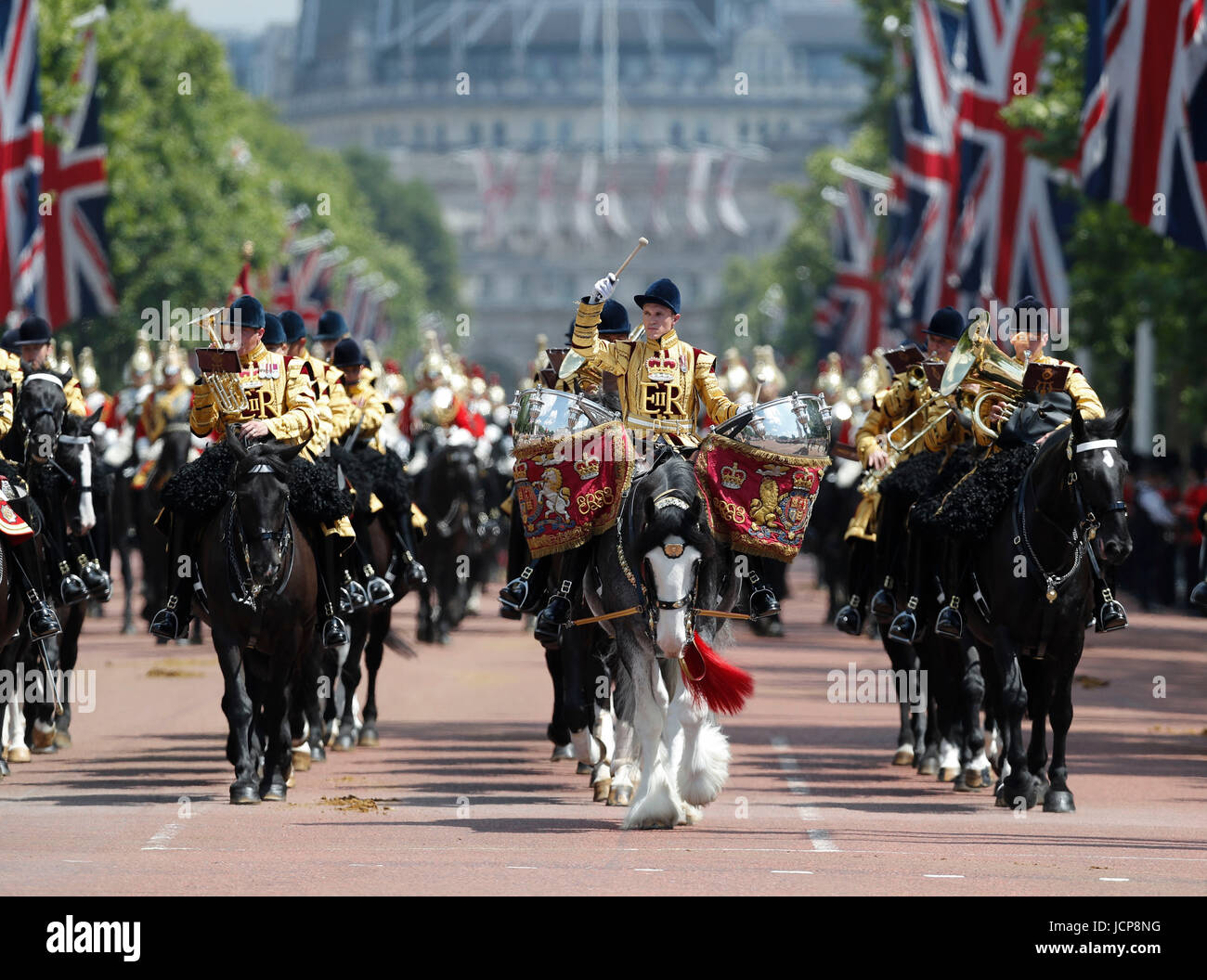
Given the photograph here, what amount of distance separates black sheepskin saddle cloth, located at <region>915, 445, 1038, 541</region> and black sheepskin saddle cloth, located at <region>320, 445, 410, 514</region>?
13.0ft

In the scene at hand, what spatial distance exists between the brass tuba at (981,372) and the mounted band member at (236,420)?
3.70 metres

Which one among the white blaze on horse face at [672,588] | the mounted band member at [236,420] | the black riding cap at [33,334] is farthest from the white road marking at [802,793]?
the black riding cap at [33,334]

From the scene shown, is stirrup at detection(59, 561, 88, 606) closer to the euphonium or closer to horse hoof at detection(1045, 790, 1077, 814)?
the euphonium

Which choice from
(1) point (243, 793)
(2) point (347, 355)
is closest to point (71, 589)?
(1) point (243, 793)

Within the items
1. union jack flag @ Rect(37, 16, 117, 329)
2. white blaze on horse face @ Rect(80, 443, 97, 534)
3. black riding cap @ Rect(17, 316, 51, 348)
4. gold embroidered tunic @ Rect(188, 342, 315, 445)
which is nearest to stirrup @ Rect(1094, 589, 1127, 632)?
gold embroidered tunic @ Rect(188, 342, 315, 445)

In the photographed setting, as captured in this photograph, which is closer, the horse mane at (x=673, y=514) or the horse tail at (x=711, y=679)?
the horse mane at (x=673, y=514)

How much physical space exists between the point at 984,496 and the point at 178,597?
4515 mm

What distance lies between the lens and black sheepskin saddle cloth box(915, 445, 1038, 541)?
1509 centimetres

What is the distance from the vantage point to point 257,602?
14.9 metres

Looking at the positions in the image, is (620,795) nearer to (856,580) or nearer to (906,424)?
(906,424)

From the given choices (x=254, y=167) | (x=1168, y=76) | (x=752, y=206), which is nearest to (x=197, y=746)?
(x=1168, y=76)

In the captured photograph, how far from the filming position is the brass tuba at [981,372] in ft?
51.5

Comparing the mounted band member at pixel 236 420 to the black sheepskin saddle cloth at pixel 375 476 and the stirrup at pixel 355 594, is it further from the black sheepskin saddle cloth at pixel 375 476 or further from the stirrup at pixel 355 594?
the black sheepskin saddle cloth at pixel 375 476
